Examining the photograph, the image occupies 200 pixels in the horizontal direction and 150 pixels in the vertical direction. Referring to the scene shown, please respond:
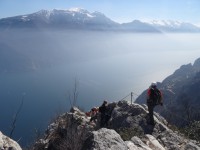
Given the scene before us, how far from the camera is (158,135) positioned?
18.4 metres

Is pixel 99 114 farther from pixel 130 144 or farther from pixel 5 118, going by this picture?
pixel 5 118

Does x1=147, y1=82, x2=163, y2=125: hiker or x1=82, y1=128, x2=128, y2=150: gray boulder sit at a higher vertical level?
x1=82, y1=128, x2=128, y2=150: gray boulder

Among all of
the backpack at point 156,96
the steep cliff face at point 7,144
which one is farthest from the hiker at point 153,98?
the steep cliff face at point 7,144

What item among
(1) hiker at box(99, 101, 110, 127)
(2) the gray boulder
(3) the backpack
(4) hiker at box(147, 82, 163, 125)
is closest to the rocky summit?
(2) the gray boulder

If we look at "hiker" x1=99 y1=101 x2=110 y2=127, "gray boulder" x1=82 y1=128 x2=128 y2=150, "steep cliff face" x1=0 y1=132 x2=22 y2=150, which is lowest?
"hiker" x1=99 y1=101 x2=110 y2=127

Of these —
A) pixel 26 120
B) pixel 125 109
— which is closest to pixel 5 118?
pixel 26 120

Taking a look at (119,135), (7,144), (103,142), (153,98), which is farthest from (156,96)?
(7,144)

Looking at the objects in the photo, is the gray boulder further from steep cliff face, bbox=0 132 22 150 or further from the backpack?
the backpack

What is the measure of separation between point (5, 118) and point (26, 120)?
63.5 feet

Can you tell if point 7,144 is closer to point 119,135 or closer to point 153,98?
point 119,135

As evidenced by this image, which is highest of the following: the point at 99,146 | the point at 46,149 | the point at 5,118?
the point at 99,146

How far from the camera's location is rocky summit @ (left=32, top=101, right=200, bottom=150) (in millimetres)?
12109

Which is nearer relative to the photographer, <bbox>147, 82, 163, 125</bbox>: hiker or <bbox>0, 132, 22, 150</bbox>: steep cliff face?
<bbox>0, 132, 22, 150</bbox>: steep cliff face

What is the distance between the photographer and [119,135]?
1312cm
